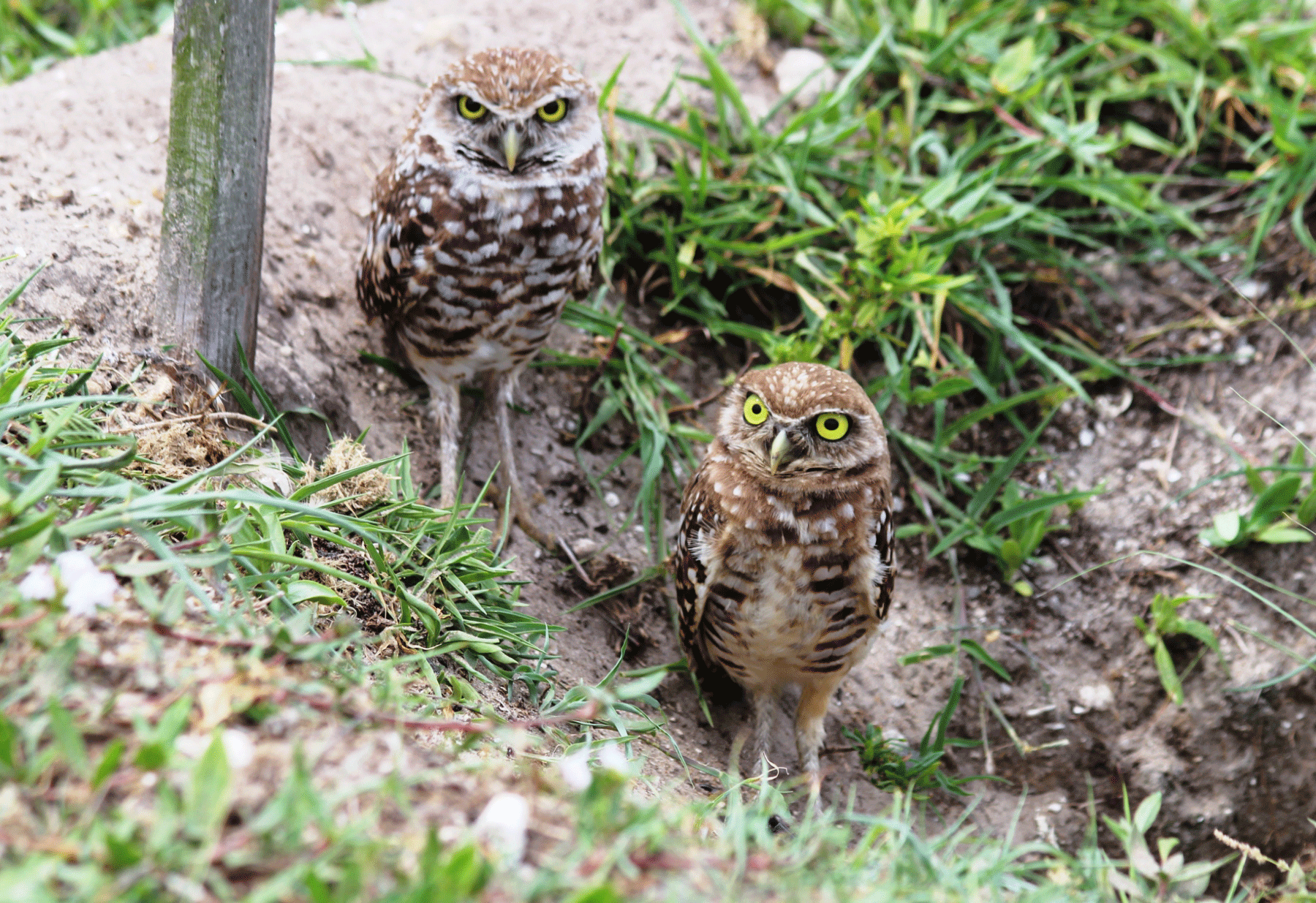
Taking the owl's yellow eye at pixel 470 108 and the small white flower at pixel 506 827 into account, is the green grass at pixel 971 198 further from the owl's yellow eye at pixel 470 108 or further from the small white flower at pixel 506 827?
the small white flower at pixel 506 827

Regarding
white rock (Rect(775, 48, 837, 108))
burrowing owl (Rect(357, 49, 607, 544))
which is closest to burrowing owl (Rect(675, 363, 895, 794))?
burrowing owl (Rect(357, 49, 607, 544))

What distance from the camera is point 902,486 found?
373cm

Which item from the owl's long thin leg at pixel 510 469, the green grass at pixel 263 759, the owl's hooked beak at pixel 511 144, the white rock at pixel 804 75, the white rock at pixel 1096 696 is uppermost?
the white rock at pixel 804 75

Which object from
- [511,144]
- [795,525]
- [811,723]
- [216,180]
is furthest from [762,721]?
[216,180]

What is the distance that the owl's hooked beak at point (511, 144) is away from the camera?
2.87 metres

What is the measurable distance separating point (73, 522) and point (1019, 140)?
3.78 m

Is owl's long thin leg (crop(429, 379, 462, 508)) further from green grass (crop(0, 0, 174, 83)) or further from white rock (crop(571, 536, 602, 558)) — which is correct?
green grass (crop(0, 0, 174, 83))

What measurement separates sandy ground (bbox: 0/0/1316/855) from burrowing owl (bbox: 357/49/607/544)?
0.45 m

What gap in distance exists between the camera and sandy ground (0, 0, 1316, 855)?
301 cm

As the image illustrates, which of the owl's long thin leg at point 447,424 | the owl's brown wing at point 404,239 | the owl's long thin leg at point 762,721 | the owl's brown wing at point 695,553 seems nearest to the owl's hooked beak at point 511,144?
the owl's brown wing at point 404,239

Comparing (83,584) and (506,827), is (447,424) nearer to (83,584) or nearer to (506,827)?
(83,584)

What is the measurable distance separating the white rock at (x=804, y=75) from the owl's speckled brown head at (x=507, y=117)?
1.55m

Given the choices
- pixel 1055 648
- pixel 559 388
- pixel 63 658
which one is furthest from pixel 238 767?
pixel 1055 648

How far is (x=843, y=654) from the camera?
2.79 m
